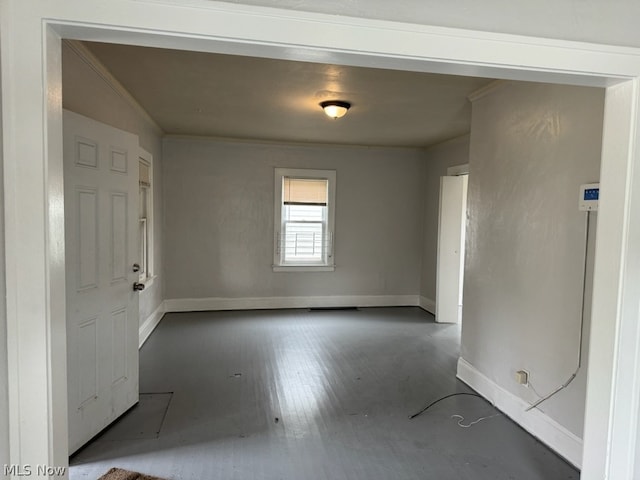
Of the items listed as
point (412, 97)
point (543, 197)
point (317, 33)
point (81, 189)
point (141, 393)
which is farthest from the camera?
point (412, 97)

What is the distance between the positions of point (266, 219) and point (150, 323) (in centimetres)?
220

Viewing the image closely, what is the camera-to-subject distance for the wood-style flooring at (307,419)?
92.5 inches

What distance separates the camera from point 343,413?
9.83 ft

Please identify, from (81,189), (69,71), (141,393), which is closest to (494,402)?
(141,393)

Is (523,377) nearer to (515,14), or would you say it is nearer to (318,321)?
(515,14)

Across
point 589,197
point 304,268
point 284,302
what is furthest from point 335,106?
point 284,302

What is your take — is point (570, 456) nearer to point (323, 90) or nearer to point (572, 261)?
point (572, 261)

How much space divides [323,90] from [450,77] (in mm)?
1035

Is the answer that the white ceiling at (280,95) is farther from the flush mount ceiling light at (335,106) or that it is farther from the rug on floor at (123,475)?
the rug on floor at (123,475)

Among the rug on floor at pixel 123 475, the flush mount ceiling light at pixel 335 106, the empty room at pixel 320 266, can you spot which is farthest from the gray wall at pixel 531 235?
the rug on floor at pixel 123 475

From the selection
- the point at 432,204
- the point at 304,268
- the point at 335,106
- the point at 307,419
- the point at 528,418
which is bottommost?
the point at 307,419

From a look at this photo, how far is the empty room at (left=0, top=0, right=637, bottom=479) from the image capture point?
1304 millimetres

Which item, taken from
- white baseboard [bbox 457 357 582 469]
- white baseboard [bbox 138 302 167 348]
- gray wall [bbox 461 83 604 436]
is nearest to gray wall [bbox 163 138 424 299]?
white baseboard [bbox 138 302 167 348]

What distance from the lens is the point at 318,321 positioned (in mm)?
Answer: 5562
